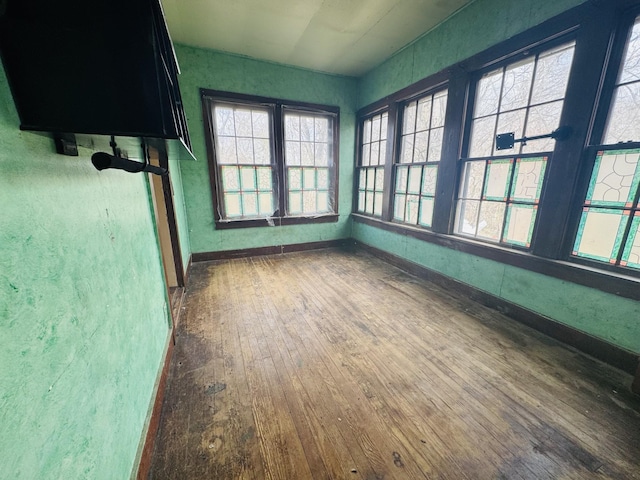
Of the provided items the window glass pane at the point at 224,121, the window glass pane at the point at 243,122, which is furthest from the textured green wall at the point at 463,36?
the window glass pane at the point at 224,121

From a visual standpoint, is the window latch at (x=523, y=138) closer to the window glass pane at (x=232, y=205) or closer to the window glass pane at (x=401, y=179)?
the window glass pane at (x=401, y=179)

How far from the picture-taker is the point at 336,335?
2.09 m

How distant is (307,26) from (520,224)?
2.99m

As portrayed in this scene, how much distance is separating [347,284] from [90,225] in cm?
256

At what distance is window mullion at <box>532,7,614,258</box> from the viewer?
1673mm

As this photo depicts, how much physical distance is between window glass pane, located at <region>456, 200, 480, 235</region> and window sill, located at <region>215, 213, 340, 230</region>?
2.17m

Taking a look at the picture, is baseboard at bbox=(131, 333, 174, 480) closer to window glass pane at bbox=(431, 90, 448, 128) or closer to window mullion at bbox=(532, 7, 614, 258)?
window mullion at bbox=(532, 7, 614, 258)

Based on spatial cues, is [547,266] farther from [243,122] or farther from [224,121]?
[224,121]

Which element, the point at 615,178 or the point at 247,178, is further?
→ the point at 247,178

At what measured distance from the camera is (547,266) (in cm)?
202

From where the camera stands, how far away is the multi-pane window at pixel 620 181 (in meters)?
1.61

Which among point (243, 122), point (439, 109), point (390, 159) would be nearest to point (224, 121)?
point (243, 122)

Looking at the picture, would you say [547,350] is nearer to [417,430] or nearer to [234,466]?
[417,430]

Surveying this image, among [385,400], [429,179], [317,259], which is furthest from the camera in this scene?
[317,259]
